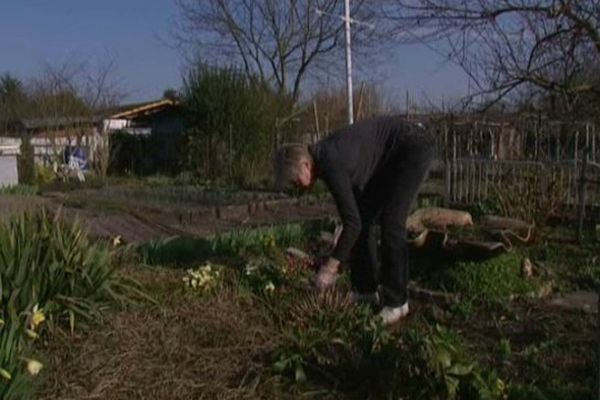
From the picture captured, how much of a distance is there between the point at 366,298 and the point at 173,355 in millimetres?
1557

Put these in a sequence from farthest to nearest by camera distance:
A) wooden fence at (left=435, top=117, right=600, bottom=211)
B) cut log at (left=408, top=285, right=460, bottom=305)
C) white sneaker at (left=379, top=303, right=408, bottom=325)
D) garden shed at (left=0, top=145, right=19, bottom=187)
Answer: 1. garden shed at (left=0, top=145, right=19, bottom=187)
2. wooden fence at (left=435, top=117, right=600, bottom=211)
3. cut log at (left=408, top=285, right=460, bottom=305)
4. white sneaker at (left=379, top=303, right=408, bottom=325)

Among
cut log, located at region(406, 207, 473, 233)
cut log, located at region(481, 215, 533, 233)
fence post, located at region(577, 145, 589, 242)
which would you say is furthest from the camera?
fence post, located at region(577, 145, 589, 242)

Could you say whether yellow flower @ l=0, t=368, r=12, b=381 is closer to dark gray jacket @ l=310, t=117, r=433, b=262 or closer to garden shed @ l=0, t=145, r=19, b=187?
dark gray jacket @ l=310, t=117, r=433, b=262

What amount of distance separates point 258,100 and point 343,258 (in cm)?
1688

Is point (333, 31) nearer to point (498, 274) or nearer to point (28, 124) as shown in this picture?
point (28, 124)

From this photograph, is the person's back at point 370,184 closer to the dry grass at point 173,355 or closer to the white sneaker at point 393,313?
the white sneaker at point 393,313

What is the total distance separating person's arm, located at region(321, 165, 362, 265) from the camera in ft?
15.2

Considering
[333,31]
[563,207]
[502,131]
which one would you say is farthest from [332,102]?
[563,207]

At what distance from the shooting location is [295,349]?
4.02 meters

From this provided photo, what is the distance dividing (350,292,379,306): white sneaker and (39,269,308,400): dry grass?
25.8 inches

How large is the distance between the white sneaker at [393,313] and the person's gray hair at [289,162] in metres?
0.96

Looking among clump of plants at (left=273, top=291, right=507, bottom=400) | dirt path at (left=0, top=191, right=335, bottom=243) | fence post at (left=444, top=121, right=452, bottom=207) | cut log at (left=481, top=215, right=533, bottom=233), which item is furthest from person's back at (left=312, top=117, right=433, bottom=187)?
fence post at (left=444, top=121, right=452, bottom=207)

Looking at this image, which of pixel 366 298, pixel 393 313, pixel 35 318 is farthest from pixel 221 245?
pixel 35 318

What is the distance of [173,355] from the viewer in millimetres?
4156
